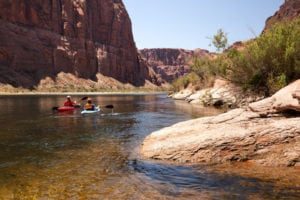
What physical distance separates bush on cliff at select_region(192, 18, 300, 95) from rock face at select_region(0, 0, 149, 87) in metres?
106

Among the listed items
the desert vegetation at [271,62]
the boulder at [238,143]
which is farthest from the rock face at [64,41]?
the boulder at [238,143]

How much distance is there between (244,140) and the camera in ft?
43.0

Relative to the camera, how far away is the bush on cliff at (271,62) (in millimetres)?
24312

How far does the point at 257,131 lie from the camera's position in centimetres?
1325

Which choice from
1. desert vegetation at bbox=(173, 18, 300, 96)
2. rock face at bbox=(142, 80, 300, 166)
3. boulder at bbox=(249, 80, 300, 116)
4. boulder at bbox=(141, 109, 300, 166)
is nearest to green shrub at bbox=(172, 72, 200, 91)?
desert vegetation at bbox=(173, 18, 300, 96)

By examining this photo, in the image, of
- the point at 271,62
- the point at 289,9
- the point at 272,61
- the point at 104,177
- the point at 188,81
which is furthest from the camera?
the point at 289,9

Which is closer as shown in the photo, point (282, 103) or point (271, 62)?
point (282, 103)

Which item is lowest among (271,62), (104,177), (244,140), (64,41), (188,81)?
(104,177)

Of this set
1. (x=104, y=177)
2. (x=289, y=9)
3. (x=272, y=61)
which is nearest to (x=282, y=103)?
(x=104, y=177)

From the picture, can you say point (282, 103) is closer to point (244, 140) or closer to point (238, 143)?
point (244, 140)

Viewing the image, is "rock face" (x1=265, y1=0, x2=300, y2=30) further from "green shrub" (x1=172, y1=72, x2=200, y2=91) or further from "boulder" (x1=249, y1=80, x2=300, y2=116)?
"boulder" (x1=249, y1=80, x2=300, y2=116)

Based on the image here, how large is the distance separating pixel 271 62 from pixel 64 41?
136801 millimetres

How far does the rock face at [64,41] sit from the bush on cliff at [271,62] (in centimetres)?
10583

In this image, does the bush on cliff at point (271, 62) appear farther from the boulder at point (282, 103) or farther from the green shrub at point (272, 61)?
the boulder at point (282, 103)
